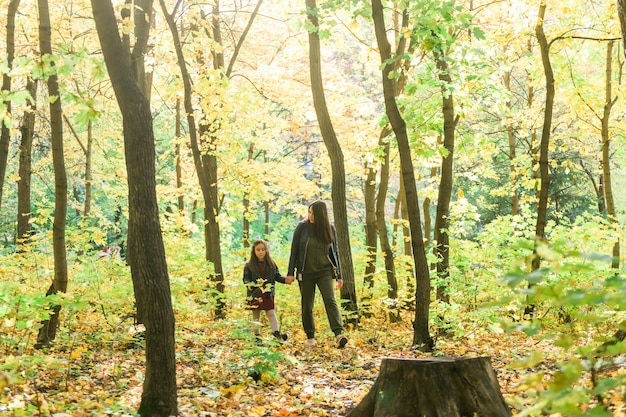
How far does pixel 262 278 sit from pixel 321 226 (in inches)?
62.1

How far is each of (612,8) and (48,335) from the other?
483 inches

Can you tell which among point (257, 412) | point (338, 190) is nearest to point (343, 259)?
point (338, 190)

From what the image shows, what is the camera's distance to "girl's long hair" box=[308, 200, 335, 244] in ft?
28.0

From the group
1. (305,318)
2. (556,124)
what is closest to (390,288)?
(305,318)

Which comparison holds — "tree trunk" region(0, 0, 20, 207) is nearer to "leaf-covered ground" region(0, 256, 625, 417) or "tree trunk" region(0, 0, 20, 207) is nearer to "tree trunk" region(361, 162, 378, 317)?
"leaf-covered ground" region(0, 256, 625, 417)

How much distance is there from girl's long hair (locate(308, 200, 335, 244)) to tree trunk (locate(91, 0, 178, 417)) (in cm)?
410

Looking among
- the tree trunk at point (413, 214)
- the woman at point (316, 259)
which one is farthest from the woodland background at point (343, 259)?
the woman at point (316, 259)

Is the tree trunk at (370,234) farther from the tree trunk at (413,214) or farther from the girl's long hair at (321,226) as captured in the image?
the tree trunk at (413,214)

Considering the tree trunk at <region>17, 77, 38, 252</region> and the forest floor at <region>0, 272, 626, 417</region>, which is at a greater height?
the tree trunk at <region>17, 77, 38, 252</region>

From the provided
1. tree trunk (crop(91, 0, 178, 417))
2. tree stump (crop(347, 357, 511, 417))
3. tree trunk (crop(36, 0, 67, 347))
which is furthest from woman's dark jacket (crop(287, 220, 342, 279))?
tree stump (crop(347, 357, 511, 417))

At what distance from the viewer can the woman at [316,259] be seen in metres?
8.58

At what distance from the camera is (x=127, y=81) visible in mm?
4605

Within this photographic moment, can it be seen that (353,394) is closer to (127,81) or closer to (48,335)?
(127,81)

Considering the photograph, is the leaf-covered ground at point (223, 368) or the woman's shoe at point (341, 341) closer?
the leaf-covered ground at point (223, 368)
